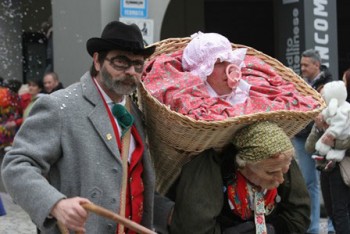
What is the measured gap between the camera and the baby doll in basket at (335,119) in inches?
268

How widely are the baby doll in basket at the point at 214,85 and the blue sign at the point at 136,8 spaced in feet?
20.9

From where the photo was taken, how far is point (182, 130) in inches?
130

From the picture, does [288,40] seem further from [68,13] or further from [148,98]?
[148,98]

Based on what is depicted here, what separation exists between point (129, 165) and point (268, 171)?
598mm

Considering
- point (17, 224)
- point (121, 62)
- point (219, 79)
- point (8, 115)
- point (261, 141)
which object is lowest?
point (17, 224)

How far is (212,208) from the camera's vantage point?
3.36m

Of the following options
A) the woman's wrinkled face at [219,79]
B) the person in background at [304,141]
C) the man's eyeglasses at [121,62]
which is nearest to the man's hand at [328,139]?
the person in background at [304,141]

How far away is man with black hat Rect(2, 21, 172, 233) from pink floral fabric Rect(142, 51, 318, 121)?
0.71 feet

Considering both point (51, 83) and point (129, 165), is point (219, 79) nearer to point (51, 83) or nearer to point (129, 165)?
point (129, 165)

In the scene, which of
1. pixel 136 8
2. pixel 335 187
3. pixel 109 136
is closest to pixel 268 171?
pixel 109 136

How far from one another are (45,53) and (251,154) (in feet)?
32.3

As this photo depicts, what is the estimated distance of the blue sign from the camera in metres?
10.0

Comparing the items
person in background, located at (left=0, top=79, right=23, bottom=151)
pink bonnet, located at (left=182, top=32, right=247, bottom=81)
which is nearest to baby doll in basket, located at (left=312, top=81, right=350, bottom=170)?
pink bonnet, located at (left=182, top=32, right=247, bottom=81)

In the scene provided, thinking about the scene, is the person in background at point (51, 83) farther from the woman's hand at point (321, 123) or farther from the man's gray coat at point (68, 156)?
the man's gray coat at point (68, 156)
